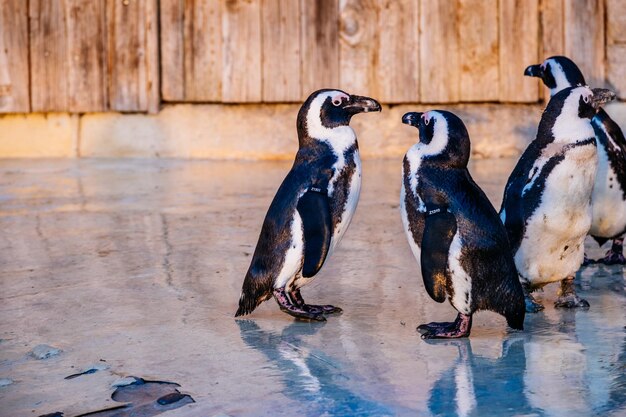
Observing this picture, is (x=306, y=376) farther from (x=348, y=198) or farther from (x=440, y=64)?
(x=440, y=64)

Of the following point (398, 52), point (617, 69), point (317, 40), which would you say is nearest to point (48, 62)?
point (317, 40)

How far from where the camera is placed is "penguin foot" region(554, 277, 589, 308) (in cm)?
395

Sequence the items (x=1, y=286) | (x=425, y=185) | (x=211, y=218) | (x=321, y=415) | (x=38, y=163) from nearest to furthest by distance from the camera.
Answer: (x=321, y=415) → (x=425, y=185) → (x=1, y=286) → (x=211, y=218) → (x=38, y=163)

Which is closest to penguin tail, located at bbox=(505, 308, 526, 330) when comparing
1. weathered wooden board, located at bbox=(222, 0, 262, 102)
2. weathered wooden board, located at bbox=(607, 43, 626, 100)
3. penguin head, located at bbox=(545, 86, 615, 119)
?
penguin head, located at bbox=(545, 86, 615, 119)

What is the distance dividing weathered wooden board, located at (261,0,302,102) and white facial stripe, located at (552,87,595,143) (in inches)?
173

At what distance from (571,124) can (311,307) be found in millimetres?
1150

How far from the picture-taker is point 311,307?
153 inches

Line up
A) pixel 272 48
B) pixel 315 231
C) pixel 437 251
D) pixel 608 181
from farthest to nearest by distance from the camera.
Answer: pixel 272 48 → pixel 608 181 → pixel 315 231 → pixel 437 251

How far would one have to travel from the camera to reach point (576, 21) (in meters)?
8.33


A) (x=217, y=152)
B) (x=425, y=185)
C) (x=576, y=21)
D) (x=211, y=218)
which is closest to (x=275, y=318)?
(x=425, y=185)

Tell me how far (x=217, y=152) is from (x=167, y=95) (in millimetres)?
576

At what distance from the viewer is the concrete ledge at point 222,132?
330 inches

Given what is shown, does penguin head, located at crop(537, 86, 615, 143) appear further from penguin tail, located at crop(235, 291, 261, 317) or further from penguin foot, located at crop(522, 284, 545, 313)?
penguin tail, located at crop(235, 291, 261, 317)

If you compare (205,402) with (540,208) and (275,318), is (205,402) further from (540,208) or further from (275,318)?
(540,208)
